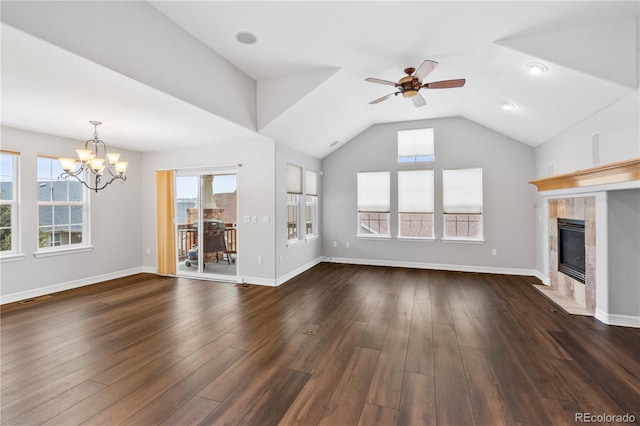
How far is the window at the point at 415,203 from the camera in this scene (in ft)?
21.3

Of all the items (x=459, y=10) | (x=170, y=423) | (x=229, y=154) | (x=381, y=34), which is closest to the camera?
(x=170, y=423)

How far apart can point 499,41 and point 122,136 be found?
18.7 ft

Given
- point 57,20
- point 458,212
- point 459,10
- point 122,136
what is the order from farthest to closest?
1. point 458,212
2. point 122,136
3. point 459,10
4. point 57,20

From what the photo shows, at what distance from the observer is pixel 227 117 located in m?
3.95

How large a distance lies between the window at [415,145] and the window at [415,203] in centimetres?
32

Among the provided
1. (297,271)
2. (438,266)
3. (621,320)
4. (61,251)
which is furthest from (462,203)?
(61,251)

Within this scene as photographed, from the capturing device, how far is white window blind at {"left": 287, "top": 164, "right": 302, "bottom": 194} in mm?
5797

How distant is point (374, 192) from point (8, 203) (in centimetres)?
663

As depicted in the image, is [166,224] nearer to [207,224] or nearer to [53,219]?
[207,224]

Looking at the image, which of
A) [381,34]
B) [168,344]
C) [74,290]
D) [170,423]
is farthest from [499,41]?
[74,290]

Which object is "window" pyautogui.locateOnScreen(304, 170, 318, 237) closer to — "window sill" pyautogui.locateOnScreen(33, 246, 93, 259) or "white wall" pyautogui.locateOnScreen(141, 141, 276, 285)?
"white wall" pyautogui.locateOnScreen(141, 141, 276, 285)

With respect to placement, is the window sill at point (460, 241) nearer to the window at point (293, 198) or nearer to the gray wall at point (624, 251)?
the gray wall at point (624, 251)

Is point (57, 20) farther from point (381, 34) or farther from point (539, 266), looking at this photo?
point (539, 266)

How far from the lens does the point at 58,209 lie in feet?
16.0
